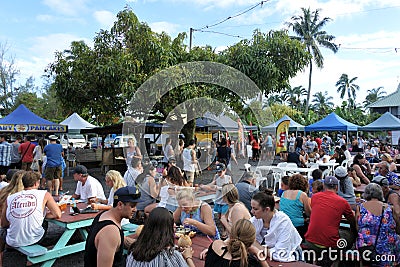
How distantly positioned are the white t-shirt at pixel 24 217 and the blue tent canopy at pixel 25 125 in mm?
8087

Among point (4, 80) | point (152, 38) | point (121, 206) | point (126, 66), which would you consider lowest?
point (121, 206)

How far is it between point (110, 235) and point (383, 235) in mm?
2620

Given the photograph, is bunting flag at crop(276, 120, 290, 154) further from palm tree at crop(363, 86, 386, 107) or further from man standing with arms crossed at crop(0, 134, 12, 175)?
palm tree at crop(363, 86, 386, 107)

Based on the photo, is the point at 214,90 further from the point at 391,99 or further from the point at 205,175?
the point at 391,99

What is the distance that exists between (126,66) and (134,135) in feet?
6.87

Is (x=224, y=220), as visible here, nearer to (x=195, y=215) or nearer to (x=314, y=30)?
(x=195, y=215)

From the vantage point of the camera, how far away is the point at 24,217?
337cm

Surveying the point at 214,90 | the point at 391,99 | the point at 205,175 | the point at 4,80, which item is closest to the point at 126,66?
the point at 214,90

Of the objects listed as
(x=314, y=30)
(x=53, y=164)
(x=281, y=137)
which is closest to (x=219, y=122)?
(x=281, y=137)

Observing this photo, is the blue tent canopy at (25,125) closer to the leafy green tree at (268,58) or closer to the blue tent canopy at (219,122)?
the blue tent canopy at (219,122)

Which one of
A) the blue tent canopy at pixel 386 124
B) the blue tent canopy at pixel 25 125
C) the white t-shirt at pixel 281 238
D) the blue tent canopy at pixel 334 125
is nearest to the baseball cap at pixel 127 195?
the white t-shirt at pixel 281 238

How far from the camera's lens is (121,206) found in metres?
2.39

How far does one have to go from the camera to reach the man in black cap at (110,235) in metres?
2.12

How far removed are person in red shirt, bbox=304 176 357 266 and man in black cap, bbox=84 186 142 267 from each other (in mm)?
2069
